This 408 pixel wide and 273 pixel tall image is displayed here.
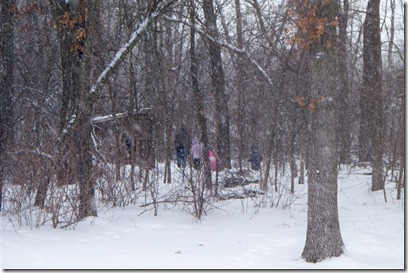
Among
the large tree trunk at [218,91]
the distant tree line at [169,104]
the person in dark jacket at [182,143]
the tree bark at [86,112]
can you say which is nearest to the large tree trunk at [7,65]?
the distant tree line at [169,104]

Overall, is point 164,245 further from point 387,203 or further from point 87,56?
point 387,203

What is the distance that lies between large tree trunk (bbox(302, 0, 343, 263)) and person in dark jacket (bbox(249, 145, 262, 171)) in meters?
6.90

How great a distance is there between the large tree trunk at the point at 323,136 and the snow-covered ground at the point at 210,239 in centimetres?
51

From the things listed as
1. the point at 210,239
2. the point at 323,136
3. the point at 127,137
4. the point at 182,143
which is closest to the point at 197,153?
the point at 127,137

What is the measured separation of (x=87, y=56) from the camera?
11.1 m

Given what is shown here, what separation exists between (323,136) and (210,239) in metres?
3.11

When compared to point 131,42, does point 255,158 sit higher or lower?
lower

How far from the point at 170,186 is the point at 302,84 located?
15.2ft

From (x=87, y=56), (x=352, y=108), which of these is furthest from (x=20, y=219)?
(x=352, y=108)

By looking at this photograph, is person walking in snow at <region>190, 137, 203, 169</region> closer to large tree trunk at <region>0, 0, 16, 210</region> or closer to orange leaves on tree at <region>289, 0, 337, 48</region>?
large tree trunk at <region>0, 0, 16, 210</region>

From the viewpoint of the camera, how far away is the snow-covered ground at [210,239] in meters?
8.04

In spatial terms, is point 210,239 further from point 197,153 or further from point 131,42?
point 131,42

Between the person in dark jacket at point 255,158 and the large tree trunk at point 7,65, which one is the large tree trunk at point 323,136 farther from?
the large tree trunk at point 7,65

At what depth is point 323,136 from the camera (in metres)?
8.02
